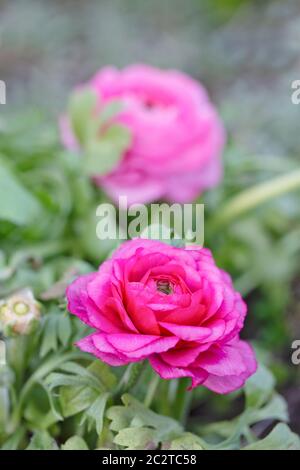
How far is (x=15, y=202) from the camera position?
33.0 inches

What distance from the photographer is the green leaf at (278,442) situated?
23.1 inches

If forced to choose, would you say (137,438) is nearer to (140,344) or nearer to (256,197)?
(140,344)

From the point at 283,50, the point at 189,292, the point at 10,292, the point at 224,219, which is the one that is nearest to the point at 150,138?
the point at 224,219

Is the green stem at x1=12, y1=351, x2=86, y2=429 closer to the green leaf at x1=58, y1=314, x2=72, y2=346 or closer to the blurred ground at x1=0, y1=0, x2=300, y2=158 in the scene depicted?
the green leaf at x1=58, y1=314, x2=72, y2=346

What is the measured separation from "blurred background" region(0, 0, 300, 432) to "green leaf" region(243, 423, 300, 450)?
265 millimetres

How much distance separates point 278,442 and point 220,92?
3.83 ft

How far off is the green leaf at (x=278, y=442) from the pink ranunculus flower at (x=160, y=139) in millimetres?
396

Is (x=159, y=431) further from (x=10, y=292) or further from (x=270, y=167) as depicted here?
(x=270, y=167)

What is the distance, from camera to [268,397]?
2.31 feet

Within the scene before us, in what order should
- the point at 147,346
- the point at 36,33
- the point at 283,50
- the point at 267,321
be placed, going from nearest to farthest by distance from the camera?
the point at 147,346, the point at 267,321, the point at 283,50, the point at 36,33

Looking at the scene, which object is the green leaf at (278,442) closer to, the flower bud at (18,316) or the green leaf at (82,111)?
the flower bud at (18,316)

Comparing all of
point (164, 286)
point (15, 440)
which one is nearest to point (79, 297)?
point (164, 286)

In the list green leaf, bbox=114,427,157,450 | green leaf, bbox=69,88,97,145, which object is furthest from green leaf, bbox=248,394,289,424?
green leaf, bbox=69,88,97,145

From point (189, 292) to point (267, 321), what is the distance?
1.72ft
